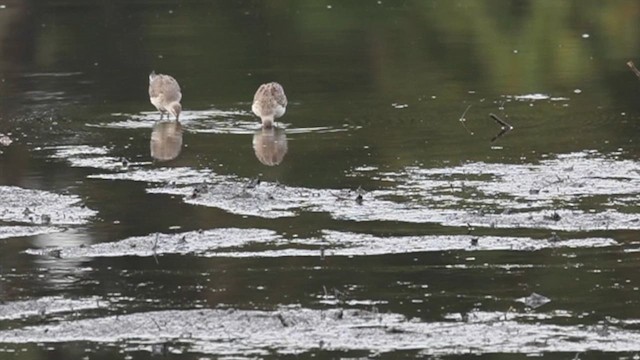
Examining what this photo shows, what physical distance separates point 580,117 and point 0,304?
8888mm

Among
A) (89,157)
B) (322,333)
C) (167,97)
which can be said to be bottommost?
(322,333)

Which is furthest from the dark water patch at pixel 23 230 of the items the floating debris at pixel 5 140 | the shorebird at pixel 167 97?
the shorebird at pixel 167 97

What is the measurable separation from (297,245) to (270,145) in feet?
15.6

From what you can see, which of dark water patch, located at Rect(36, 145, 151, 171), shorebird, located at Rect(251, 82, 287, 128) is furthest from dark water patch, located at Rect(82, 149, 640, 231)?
shorebird, located at Rect(251, 82, 287, 128)

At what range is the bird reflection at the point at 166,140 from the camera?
16.0 meters

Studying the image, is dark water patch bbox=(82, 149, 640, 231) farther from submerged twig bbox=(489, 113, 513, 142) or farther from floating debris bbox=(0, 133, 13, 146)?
floating debris bbox=(0, 133, 13, 146)

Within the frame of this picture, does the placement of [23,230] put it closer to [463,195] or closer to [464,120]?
[463,195]

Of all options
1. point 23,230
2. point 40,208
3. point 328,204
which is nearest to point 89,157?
point 40,208

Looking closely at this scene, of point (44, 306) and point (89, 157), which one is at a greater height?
point (89, 157)

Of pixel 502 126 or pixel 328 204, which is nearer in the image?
pixel 328 204

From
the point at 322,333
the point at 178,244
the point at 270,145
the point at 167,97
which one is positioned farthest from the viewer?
the point at 167,97

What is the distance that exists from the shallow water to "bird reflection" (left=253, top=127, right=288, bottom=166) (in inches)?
2.0

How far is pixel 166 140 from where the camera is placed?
16.9m

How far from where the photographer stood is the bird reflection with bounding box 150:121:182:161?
16.0 metres
